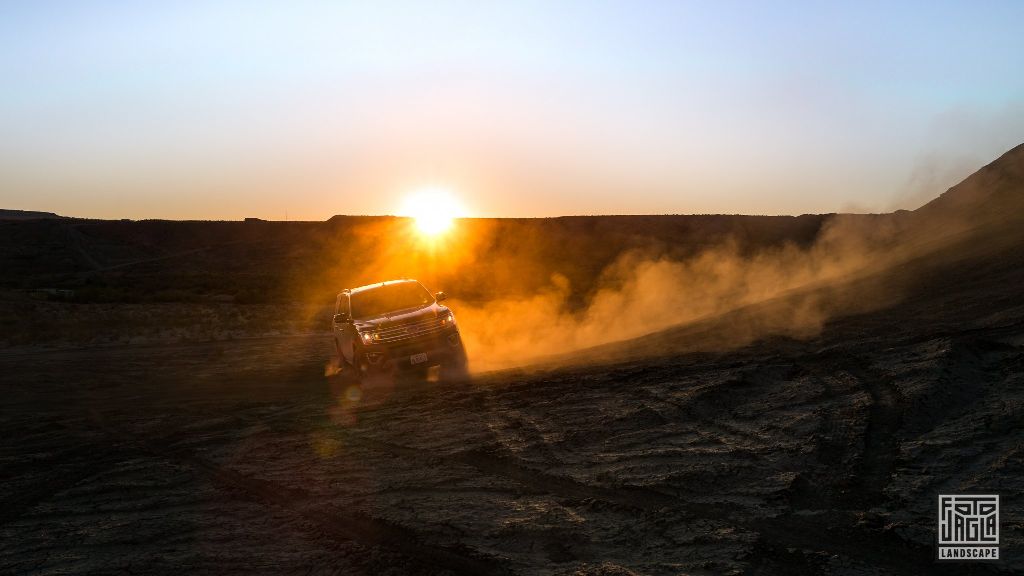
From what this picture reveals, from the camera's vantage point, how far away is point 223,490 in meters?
7.82

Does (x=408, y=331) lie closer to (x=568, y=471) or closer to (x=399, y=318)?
(x=399, y=318)

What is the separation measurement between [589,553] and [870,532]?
1900 millimetres

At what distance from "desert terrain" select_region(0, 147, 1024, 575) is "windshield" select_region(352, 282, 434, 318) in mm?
1504

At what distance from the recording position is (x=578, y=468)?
7.51 m

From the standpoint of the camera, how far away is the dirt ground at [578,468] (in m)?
5.47

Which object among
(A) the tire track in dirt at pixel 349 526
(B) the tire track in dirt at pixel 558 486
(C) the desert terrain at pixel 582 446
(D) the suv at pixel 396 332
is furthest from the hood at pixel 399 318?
(B) the tire track in dirt at pixel 558 486

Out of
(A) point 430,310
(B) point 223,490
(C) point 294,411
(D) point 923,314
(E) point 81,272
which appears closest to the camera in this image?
(B) point 223,490

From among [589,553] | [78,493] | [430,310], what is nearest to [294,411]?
[430,310]

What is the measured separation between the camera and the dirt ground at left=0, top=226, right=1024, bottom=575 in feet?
17.9

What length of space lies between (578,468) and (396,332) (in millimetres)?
7701

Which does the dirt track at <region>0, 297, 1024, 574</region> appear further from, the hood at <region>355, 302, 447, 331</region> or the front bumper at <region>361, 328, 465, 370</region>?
the hood at <region>355, 302, 447, 331</region>

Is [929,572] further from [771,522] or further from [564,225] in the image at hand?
[564,225]

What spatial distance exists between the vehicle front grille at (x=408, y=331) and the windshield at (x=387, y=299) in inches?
32.3

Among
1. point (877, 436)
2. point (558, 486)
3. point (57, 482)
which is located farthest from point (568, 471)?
point (57, 482)
